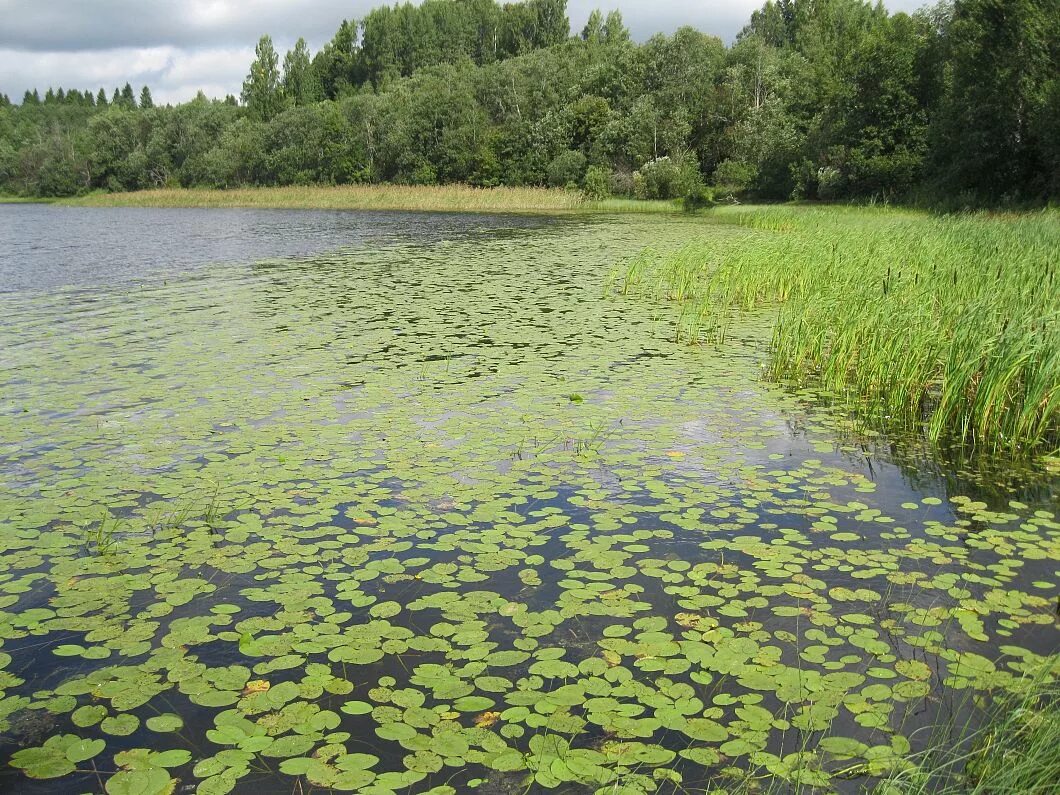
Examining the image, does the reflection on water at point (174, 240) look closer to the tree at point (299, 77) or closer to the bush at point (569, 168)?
the bush at point (569, 168)

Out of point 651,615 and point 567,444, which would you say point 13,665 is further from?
point 567,444

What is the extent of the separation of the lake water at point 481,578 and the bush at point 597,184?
150 feet

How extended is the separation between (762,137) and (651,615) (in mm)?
48402

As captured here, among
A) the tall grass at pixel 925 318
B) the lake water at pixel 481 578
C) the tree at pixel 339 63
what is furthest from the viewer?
the tree at pixel 339 63

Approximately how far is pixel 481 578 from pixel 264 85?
99.0 metres

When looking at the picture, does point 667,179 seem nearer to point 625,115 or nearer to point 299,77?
point 625,115

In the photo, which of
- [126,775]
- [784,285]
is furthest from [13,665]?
[784,285]

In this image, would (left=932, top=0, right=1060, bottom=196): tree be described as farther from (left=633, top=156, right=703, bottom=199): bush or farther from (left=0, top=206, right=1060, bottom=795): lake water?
(left=0, top=206, right=1060, bottom=795): lake water

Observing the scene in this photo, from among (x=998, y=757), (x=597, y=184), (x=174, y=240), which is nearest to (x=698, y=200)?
(x=597, y=184)

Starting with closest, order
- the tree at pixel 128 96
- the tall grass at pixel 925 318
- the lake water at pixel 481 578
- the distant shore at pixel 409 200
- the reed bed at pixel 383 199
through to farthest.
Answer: the lake water at pixel 481 578 → the tall grass at pixel 925 318 → the distant shore at pixel 409 200 → the reed bed at pixel 383 199 → the tree at pixel 128 96

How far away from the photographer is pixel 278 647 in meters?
3.70

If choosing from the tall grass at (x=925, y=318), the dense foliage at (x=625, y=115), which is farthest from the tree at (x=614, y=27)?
the tall grass at (x=925, y=318)

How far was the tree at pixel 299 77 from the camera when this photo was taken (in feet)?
324

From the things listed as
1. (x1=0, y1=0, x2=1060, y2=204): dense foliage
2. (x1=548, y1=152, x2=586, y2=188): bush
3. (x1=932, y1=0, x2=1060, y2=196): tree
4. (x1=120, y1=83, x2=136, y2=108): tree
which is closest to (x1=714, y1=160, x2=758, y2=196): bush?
(x1=0, y1=0, x2=1060, y2=204): dense foliage
